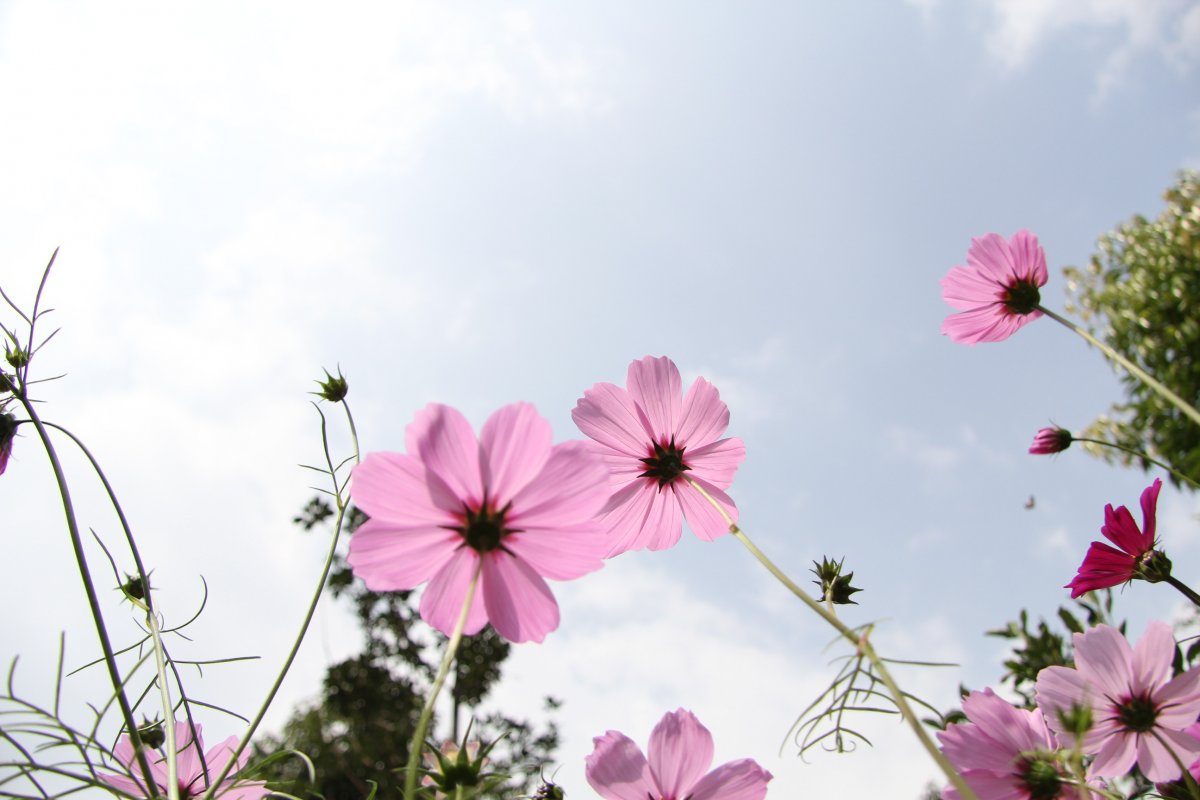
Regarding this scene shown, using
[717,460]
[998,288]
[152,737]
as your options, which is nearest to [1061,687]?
[717,460]

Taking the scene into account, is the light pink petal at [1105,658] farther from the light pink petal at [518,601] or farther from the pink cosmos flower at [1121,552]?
the light pink petal at [518,601]

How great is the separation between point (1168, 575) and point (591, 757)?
537 millimetres

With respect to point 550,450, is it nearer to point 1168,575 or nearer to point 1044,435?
point 1168,575

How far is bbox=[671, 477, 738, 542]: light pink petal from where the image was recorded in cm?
71

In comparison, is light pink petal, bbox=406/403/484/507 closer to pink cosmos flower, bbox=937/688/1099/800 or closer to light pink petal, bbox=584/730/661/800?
light pink petal, bbox=584/730/661/800

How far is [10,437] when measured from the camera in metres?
0.67

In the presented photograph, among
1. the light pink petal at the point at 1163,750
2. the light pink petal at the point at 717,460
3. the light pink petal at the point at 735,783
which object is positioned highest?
the light pink petal at the point at 717,460

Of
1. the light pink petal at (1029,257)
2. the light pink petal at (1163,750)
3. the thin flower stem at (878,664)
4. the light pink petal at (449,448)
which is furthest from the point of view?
the light pink petal at (1029,257)

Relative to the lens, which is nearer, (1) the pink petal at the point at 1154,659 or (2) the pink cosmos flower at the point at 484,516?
(2) the pink cosmos flower at the point at 484,516

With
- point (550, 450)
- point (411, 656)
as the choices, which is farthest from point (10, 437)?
point (411, 656)

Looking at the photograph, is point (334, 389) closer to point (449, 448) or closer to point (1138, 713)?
point (449, 448)

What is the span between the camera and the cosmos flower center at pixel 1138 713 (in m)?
0.58

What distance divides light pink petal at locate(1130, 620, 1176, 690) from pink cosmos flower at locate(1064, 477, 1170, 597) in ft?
0.37

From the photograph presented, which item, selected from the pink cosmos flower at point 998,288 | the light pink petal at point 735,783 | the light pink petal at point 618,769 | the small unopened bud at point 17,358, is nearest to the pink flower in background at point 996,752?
the light pink petal at point 735,783
